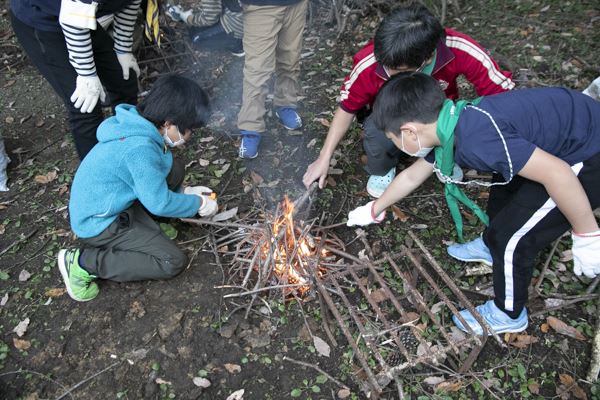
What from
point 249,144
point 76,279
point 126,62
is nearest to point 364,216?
point 249,144

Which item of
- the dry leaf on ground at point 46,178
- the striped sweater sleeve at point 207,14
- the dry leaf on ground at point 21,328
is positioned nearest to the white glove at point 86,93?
the dry leaf on ground at point 46,178

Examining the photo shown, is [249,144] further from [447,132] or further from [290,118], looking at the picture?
[447,132]

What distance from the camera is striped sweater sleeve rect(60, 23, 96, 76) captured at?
115 inches

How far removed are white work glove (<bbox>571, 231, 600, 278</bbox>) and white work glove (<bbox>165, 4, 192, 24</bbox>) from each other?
5.23m

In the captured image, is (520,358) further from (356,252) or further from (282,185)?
(282,185)

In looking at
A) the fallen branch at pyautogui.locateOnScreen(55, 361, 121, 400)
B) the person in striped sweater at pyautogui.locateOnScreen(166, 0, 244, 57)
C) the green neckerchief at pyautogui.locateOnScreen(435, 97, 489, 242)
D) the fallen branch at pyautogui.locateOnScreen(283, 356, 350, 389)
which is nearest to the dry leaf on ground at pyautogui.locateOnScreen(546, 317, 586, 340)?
the green neckerchief at pyautogui.locateOnScreen(435, 97, 489, 242)

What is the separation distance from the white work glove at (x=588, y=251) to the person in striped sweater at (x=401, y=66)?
134 centimetres

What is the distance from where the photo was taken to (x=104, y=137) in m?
3.01

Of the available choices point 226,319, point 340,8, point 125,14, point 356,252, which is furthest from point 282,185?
point 340,8

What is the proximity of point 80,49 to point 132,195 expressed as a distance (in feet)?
3.43

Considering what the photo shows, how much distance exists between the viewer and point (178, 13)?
601 cm

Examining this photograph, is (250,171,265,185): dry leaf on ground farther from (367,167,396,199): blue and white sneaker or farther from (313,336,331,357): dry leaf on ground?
(313,336,331,357): dry leaf on ground

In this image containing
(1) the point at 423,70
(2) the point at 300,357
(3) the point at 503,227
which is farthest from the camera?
(1) the point at 423,70

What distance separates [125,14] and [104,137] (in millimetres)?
1180
